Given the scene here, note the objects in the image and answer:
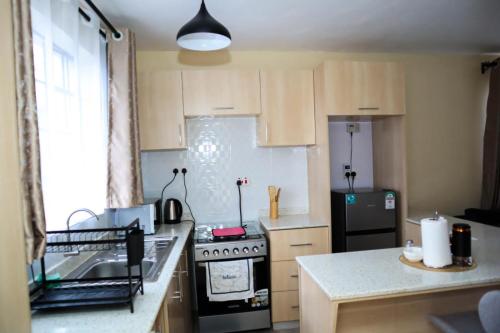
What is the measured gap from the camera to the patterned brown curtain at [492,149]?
304 centimetres

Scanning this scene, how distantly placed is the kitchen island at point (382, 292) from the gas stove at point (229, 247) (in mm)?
811

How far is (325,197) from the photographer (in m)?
2.64

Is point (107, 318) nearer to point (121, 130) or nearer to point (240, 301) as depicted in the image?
point (121, 130)

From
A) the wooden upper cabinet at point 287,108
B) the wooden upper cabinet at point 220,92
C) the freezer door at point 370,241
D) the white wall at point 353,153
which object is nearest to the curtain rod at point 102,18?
the wooden upper cabinet at point 220,92

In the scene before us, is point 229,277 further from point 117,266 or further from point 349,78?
point 349,78

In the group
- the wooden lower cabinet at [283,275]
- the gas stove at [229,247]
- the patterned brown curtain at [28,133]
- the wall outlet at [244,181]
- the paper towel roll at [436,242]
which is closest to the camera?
the patterned brown curtain at [28,133]

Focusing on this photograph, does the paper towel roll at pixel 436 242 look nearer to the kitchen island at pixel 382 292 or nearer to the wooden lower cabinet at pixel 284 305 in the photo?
the kitchen island at pixel 382 292

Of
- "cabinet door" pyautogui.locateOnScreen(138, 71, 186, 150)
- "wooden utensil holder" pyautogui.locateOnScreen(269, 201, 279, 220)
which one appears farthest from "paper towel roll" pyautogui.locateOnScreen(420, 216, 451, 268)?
"cabinet door" pyautogui.locateOnScreen(138, 71, 186, 150)

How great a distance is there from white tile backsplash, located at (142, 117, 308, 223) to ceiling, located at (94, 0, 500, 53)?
0.86 meters

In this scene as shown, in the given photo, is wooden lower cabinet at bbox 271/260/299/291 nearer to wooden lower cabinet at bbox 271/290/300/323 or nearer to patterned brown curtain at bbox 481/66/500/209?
wooden lower cabinet at bbox 271/290/300/323

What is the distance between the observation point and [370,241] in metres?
2.66

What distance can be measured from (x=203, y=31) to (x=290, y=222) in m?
1.81

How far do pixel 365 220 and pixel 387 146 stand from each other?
817mm

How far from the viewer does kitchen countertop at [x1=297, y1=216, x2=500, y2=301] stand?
127 cm
